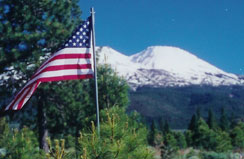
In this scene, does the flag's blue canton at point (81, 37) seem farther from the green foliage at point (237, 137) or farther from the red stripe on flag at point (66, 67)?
the green foliage at point (237, 137)

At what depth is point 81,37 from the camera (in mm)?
7723

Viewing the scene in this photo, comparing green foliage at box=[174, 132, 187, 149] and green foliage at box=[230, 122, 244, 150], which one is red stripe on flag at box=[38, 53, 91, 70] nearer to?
A: green foliage at box=[230, 122, 244, 150]

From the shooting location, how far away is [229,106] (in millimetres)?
186625

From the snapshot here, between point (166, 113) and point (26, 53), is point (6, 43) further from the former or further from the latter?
point (166, 113)

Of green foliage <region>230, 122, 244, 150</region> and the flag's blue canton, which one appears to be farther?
green foliage <region>230, 122, 244, 150</region>

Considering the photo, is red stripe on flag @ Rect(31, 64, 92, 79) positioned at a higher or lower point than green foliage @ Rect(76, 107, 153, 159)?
higher

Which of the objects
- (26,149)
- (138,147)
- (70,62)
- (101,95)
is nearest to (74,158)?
(138,147)

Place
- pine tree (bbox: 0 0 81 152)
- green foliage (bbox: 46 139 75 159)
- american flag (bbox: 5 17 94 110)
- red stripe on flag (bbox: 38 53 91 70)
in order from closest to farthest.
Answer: green foliage (bbox: 46 139 75 159), american flag (bbox: 5 17 94 110), red stripe on flag (bbox: 38 53 91 70), pine tree (bbox: 0 0 81 152)

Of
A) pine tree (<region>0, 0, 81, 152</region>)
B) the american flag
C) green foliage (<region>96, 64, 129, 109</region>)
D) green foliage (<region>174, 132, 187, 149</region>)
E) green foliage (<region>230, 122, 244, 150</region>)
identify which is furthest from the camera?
green foliage (<region>174, 132, 187, 149</region>)

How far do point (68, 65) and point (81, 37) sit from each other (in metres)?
0.73

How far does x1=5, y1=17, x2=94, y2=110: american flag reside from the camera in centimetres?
723

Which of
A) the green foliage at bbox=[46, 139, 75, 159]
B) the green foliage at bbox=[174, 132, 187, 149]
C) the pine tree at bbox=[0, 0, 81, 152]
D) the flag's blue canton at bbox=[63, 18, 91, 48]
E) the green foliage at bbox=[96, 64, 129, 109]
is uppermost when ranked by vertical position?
the pine tree at bbox=[0, 0, 81, 152]

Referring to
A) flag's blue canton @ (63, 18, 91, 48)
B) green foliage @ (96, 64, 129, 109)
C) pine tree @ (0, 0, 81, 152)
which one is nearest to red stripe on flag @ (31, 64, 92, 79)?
flag's blue canton @ (63, 18, 91, 48)

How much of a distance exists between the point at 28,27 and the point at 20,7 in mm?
1048
